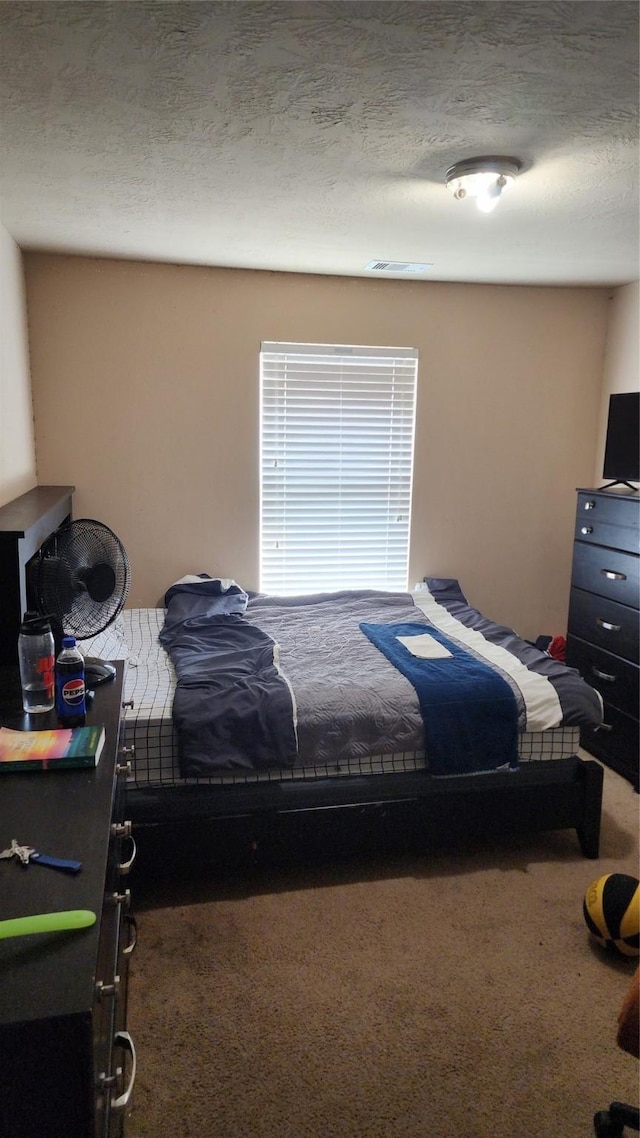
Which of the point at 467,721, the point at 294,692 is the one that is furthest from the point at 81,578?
the point at 467,721

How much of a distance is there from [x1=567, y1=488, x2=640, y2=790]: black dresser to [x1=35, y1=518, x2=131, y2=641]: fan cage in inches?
83.9

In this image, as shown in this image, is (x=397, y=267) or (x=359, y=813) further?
(x=397, y=267)

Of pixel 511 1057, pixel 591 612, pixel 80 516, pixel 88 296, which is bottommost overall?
pixel 511 1057

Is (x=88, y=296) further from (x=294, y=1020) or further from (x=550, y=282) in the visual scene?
(x=294, y=1020)

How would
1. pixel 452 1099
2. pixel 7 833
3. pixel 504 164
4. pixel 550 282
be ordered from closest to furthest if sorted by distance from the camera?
1. pixel 7 833
2. pixel 452 1099
3. pixel 504 164
4. pixel 550 282

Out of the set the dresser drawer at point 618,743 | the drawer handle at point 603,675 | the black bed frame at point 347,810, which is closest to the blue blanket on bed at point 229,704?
the black bed frame at point 347,810

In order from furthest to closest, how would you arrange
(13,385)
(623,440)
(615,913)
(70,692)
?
(623,440), (13,385), (615,913), (70,692)

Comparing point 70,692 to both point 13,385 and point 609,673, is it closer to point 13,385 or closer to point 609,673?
point 13,385

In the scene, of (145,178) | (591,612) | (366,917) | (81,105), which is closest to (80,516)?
(145,178)

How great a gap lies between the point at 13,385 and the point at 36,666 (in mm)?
1901

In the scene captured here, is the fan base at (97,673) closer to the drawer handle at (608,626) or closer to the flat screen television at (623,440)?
the drawer handle at (608,626)

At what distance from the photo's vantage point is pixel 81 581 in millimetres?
2053

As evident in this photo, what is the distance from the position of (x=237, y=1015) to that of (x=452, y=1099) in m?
0.57

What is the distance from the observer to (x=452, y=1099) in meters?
1.63
